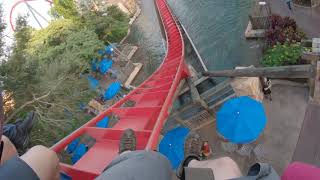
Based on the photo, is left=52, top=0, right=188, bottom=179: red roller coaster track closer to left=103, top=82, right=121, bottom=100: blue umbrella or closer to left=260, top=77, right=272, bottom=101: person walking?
left=260, top=77, right=272, bottom=101: person walking

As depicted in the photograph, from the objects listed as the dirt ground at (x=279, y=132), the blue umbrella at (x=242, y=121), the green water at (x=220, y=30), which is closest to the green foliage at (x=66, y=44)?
the green water at (x=220, y=30)

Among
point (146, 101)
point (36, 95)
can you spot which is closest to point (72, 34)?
point (36, 95)

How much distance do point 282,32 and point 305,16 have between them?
1.99 meters

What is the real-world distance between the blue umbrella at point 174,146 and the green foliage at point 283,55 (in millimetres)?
5098

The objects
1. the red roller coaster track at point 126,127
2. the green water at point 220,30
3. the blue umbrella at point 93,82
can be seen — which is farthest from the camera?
the blue umbrella at point 93,82

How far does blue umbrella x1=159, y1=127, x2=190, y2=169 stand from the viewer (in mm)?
10008

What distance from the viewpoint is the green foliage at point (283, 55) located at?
1330cm

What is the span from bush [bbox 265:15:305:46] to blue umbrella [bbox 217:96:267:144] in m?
5.10

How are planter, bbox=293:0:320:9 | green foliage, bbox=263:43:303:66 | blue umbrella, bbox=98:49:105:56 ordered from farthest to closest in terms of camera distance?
blue umbrella, bbox=98:49:105:56 < planter, bbox=293:0:320:9 < green foliage, bbox=263:43:303:66

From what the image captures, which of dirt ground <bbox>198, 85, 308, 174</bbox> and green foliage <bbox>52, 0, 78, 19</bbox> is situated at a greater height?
green foliage <bbox>52, 0, 78, 19</bbox>

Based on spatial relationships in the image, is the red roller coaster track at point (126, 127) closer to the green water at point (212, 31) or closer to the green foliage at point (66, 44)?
the green water at point (212, 31)

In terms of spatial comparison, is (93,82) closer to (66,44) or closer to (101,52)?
(101,52)

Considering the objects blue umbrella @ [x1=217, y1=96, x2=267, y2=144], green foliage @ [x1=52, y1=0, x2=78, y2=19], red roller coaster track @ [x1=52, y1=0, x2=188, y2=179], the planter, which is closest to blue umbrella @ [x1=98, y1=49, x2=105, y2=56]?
green foliage @ [x1=52, y1=0, x2=78, y2=19]

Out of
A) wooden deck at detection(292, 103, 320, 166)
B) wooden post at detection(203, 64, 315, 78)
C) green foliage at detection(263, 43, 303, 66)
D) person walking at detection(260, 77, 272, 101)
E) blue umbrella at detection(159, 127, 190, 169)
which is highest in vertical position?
wooden post at detection(203, 64, 315, 78)
